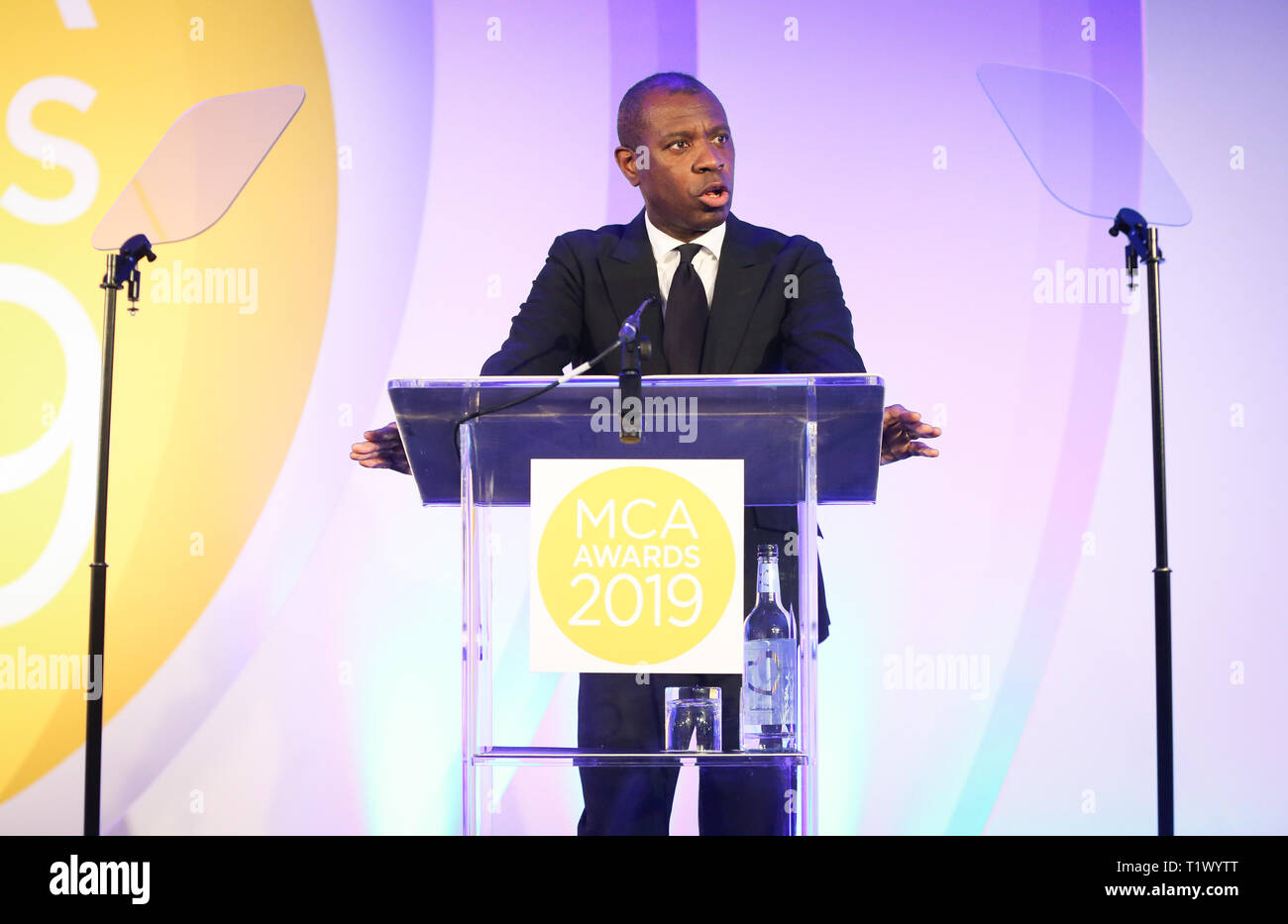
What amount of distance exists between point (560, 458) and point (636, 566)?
214 millimetres

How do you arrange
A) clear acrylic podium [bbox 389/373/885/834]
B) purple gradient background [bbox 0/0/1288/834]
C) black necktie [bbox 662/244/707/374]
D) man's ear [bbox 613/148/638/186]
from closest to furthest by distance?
clear acrylic podium [bbox 389/373/885/834] → black necktie [bbox 662/244/707/374] → man's ear [bbox 613/148/638/186] → purple gradient background [bbox 0/0/1288/834]

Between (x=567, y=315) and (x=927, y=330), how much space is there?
1418 mm

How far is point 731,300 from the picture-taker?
2883 millimetres

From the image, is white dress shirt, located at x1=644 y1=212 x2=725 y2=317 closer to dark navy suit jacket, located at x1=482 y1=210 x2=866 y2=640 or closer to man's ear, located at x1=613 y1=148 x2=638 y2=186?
dark navy suit jacket, located at x1=482 y1=210 x2=866 y2=640

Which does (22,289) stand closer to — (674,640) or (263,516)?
(263,516)

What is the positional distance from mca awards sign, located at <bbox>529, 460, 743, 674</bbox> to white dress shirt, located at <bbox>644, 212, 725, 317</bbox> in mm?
1117

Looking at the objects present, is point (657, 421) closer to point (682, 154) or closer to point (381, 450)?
point (381, 450)

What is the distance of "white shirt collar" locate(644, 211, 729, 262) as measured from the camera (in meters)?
2.98

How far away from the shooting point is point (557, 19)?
395 centimetres

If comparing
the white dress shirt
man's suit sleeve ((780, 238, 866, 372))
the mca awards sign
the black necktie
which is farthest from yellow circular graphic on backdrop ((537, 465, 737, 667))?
the white dress shirt

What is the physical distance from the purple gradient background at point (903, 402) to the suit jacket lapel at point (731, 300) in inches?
40.2

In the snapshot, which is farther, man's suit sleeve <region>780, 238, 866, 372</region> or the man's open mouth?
the man's open mouth

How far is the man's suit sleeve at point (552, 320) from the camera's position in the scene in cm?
292


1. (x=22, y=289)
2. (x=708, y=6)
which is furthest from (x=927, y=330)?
(x=22, y=289)
